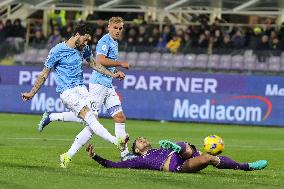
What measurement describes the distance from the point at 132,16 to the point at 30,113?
9487mm

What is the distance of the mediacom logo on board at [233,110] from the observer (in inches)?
1128

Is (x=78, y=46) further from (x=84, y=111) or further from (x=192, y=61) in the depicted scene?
(x=192, y=61)

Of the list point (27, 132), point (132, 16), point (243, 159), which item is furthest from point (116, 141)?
point (132, 16)

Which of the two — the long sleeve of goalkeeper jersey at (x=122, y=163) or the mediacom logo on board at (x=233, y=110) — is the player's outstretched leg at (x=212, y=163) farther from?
the mediacom logo on board at (x=233, y=110)

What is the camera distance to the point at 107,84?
53.4ft

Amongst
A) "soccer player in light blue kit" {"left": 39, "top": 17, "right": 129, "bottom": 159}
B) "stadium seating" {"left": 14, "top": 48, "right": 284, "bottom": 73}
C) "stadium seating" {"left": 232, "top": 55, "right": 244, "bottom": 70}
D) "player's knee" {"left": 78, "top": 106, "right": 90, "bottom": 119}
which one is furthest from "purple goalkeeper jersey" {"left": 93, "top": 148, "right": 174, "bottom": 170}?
"stadium seating" {"left": 232, "top": 55, "right": 244, "bottom": 70}

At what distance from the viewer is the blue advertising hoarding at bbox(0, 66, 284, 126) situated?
28.7 m

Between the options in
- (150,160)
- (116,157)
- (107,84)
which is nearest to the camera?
→ (150,160)

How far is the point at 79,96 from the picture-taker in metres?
14.3

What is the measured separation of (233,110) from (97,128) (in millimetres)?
15155

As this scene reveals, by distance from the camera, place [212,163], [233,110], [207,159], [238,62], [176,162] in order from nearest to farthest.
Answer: [207,159], [212,163], [176,162], [233,110], [238,62]

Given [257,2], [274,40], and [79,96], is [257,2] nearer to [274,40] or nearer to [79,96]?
[274,40]

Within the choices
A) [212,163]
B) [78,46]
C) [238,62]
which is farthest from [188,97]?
[212,163]

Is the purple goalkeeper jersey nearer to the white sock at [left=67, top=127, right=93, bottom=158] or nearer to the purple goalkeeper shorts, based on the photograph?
the purple goalkeeper shorts
